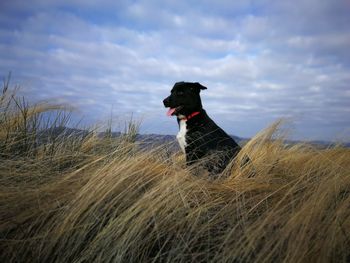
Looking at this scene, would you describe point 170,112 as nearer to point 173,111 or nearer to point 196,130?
point 173,111

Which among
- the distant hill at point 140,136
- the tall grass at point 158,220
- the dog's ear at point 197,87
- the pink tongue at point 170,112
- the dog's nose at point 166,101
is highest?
the dog's ear at point 197,87

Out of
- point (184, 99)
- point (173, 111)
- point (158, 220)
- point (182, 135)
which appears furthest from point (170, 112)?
point (158, 220)

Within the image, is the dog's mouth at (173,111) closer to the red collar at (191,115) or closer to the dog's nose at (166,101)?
the dog's nose at (166,101)

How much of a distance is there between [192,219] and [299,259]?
0.85 m

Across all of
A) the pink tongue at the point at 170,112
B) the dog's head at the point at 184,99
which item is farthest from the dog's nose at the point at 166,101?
the pink tongue at the point at 170,112

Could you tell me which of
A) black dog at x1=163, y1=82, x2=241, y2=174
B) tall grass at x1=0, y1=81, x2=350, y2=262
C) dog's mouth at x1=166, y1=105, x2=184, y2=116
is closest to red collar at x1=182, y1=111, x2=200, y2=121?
black dog at x1=163, y1=82, x2=241, y2=174

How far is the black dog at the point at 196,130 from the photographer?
4.91 m

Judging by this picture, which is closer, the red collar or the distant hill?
the distant hill

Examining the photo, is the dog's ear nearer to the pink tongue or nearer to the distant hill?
the pink tongue

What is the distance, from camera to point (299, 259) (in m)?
1.90

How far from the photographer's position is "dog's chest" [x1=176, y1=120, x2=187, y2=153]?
17.2 feet

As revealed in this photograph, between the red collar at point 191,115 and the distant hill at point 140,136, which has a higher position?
the red collar at point 191,115

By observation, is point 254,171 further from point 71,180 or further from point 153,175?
point 71,180

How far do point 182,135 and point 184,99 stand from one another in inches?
25.0
